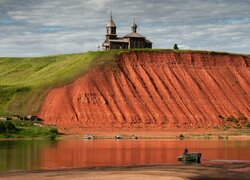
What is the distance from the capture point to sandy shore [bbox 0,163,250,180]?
1512 inches

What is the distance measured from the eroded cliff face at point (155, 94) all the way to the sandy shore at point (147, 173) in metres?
63.7

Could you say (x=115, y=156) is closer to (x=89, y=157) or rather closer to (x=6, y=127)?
(x=89, y=157)

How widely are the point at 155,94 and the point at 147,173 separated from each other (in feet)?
269

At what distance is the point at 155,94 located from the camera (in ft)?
402

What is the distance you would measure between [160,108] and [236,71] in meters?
28.3

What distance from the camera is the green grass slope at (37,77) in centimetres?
11881

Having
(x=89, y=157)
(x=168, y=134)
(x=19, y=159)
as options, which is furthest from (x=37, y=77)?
(x=19, y=159)

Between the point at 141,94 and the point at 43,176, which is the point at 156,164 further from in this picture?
the point at 141,94

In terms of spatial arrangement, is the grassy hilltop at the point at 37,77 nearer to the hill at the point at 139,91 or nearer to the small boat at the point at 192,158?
Result: the hill at the point at 139,91

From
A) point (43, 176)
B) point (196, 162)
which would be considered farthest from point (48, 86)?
point (43, 176)

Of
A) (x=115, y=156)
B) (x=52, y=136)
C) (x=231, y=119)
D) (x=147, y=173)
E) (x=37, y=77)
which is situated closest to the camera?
(x=147, y=173)

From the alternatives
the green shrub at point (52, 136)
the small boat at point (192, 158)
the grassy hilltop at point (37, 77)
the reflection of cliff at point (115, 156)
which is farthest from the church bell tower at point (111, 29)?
the small boat at point (192, 158)

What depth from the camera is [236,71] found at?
452 feet

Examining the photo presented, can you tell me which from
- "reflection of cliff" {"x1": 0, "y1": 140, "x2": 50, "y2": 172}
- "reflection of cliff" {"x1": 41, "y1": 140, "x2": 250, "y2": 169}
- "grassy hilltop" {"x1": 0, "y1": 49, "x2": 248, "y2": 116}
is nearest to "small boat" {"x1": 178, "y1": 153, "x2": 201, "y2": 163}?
"reflection of cliff" {"x1": 41, "y1": 140, "x2": 250, "y2": 169}
